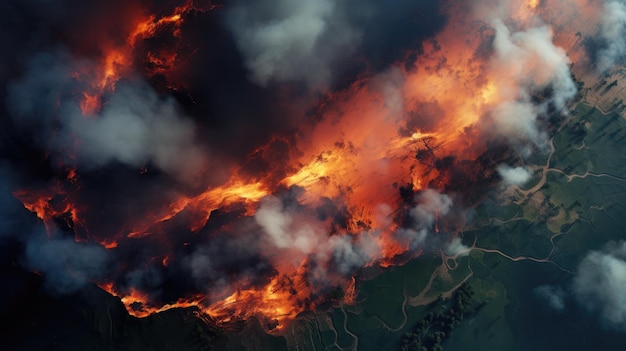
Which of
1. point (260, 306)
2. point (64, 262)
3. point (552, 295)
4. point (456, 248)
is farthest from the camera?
Answer: point (552, 295)

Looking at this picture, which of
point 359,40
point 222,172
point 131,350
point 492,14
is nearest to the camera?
point 131,350

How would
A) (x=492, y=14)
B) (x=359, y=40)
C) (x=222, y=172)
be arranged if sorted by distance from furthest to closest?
1. (x=492, y=14)
2. (x=359, y=40)
3. (x=222, y=172)

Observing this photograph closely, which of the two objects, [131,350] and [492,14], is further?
[492,14]

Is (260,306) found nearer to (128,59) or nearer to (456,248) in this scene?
(456,248)

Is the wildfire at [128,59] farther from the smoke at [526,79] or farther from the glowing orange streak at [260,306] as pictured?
the smoke at [526,79]

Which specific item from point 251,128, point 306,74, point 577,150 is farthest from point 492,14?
point 251,128

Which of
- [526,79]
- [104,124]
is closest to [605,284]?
[526,79]

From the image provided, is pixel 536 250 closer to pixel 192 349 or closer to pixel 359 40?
pixel 359 40

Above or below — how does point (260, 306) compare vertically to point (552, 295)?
above
